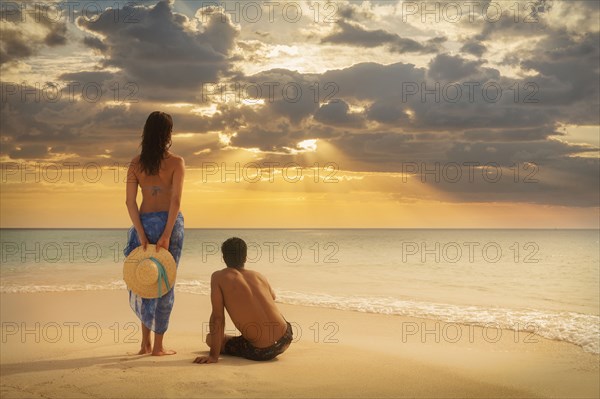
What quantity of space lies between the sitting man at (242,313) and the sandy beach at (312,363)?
0.16m

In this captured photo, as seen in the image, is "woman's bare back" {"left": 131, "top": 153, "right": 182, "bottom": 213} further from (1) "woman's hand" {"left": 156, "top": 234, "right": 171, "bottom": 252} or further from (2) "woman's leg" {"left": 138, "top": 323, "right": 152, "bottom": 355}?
(2) "woman's leg" {"left": 138, "top": 323, "right": 152, "bottom": 355}

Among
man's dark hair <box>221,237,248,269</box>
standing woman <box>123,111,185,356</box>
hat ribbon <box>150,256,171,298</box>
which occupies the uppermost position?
standing woman <box>123,111,185,356</box>

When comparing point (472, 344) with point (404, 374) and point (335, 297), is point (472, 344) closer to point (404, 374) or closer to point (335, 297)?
point (404, 374)

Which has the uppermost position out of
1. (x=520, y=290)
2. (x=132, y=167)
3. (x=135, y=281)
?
(x=132, y=167)

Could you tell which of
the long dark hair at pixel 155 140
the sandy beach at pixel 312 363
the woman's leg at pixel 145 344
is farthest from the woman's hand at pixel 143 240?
the sandy beach at pixel 312 363

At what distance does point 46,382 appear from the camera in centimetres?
494

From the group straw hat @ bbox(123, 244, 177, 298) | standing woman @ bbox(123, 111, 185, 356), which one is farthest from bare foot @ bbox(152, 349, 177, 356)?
straw hat @ bbox(123, 244, 177, 298)

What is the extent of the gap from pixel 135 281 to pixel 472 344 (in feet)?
16.5

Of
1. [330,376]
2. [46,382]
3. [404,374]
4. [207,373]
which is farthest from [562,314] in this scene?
[46,382]

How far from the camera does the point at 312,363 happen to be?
19.2 ft

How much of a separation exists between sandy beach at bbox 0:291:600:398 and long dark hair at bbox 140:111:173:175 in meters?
1.83

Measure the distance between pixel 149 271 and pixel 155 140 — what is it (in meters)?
1.20

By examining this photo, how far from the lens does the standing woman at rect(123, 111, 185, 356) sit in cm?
550

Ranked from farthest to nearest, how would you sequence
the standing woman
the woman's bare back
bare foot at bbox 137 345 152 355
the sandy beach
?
bare foot at bbox 137 345 152 355, the woman's bare back, the standing woman, the sandy beach
